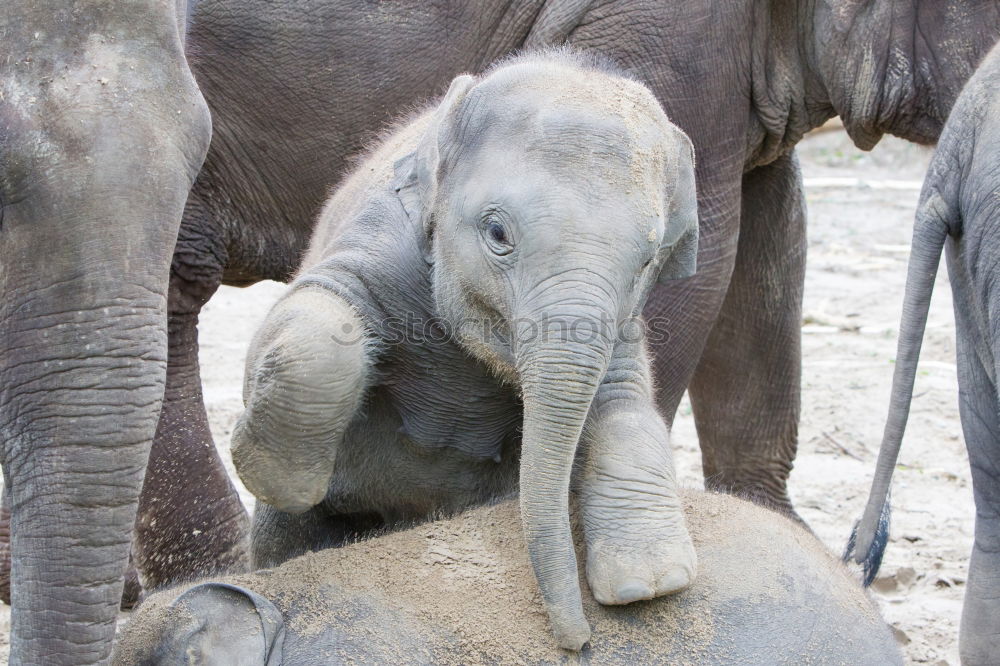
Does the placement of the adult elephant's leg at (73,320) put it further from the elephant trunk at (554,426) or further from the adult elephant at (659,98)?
the adult elephant at (659,98)

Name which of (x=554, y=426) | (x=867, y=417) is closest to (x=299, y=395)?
(x=554, y=426)

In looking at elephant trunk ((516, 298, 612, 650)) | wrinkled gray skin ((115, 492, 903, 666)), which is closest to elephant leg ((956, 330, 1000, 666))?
wrinkled gray skin ((115, 492, 903, 666))

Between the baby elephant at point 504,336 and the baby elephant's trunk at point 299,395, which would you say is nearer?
the baby elephant at point 504,336

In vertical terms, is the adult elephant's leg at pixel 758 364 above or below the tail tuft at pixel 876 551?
below

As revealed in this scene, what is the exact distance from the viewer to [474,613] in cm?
230

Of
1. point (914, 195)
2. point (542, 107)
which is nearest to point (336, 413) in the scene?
point (542, 107)

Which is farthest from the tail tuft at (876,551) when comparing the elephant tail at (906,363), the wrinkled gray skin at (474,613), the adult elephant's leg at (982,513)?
the wrinkled gray skin at (474,613)

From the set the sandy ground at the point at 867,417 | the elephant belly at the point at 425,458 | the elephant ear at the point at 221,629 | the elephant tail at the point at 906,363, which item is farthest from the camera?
the sandy ground at the point at 867,417

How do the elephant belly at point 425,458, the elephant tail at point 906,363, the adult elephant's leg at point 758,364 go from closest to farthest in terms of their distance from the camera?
the elephant belly at point 425,458
the elephant tail at point 906,363
the adult elephant's leg at point 758,364

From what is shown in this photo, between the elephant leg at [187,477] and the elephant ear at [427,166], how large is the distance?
40.9 inches

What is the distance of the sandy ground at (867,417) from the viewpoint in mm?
3814

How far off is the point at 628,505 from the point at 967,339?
957 mm

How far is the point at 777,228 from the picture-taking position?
3.97 m

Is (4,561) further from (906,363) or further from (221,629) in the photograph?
(906,363)
